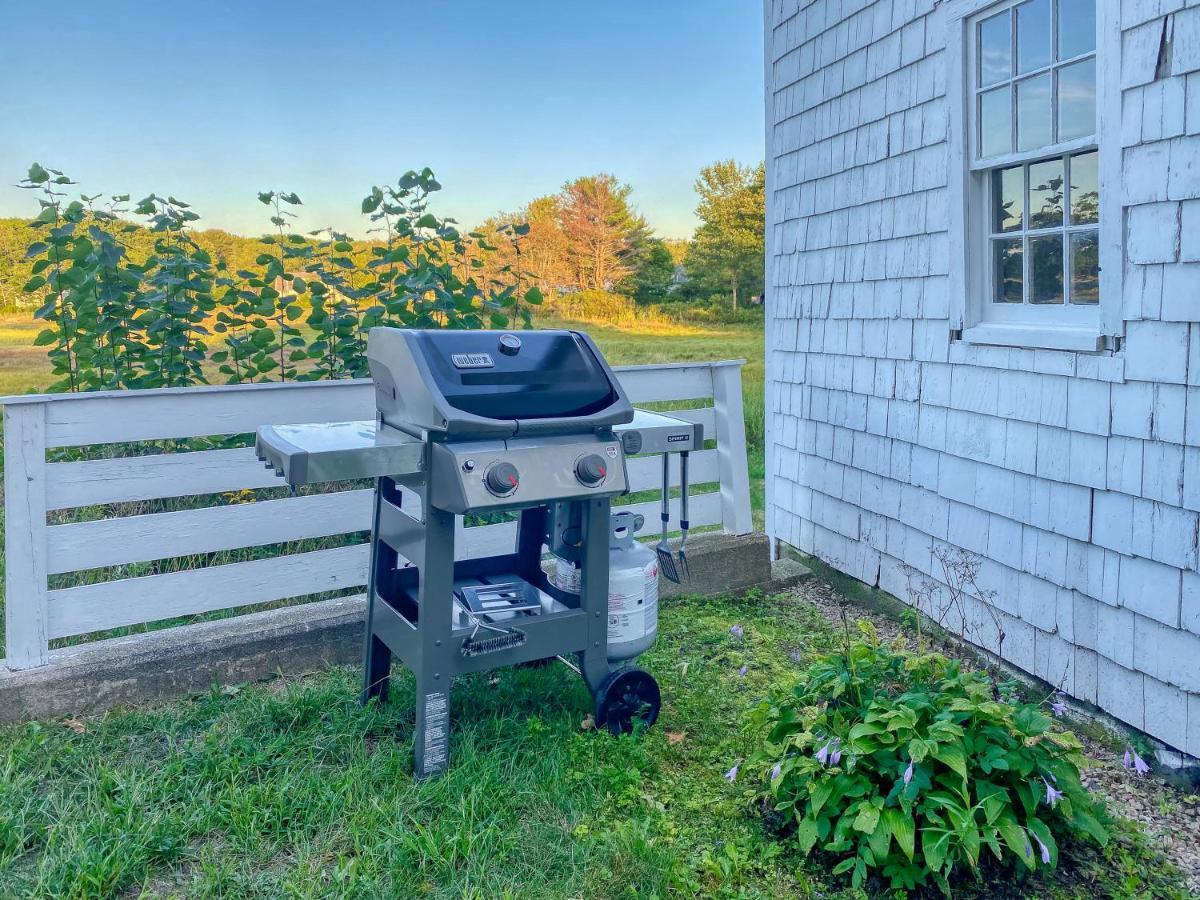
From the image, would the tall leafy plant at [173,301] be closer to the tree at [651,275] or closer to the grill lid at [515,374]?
the grill lid at [515,374]

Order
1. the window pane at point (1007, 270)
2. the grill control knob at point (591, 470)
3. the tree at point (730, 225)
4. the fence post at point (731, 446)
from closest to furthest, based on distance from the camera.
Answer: the grill control knob at point (591, 470) < the window pane at point (1007, 270) < the fence post at point (731, 446) < the tree at point (730, 225)

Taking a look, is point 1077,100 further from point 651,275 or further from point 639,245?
point 651,275

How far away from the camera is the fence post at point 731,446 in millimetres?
4168

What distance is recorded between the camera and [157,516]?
10.3ft

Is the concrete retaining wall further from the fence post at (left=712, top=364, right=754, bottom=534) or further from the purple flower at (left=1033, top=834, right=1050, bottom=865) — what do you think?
the purple flower at (left=1033, top=834, right=1050, bottom=865)

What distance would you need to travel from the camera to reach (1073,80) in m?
2.98

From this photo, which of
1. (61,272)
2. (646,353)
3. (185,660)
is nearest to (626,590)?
(185,660)

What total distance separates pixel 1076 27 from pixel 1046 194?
1.76 ft

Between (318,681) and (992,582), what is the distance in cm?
255

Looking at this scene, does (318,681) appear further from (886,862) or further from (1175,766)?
(1175,766)

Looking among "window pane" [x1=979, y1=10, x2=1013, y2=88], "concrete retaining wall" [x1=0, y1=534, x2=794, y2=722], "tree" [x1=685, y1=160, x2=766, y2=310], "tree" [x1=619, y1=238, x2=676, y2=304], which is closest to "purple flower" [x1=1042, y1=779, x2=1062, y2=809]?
"concrete retaining wall" [x1=0, y1=534, x2=794, y2=722]

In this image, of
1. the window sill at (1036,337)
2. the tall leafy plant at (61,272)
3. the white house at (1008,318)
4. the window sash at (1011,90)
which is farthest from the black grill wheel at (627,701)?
the tall leafy plant at (61,272)

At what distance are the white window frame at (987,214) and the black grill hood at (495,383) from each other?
5.24ft

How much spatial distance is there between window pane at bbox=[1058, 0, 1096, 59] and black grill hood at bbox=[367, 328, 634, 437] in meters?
1.94
